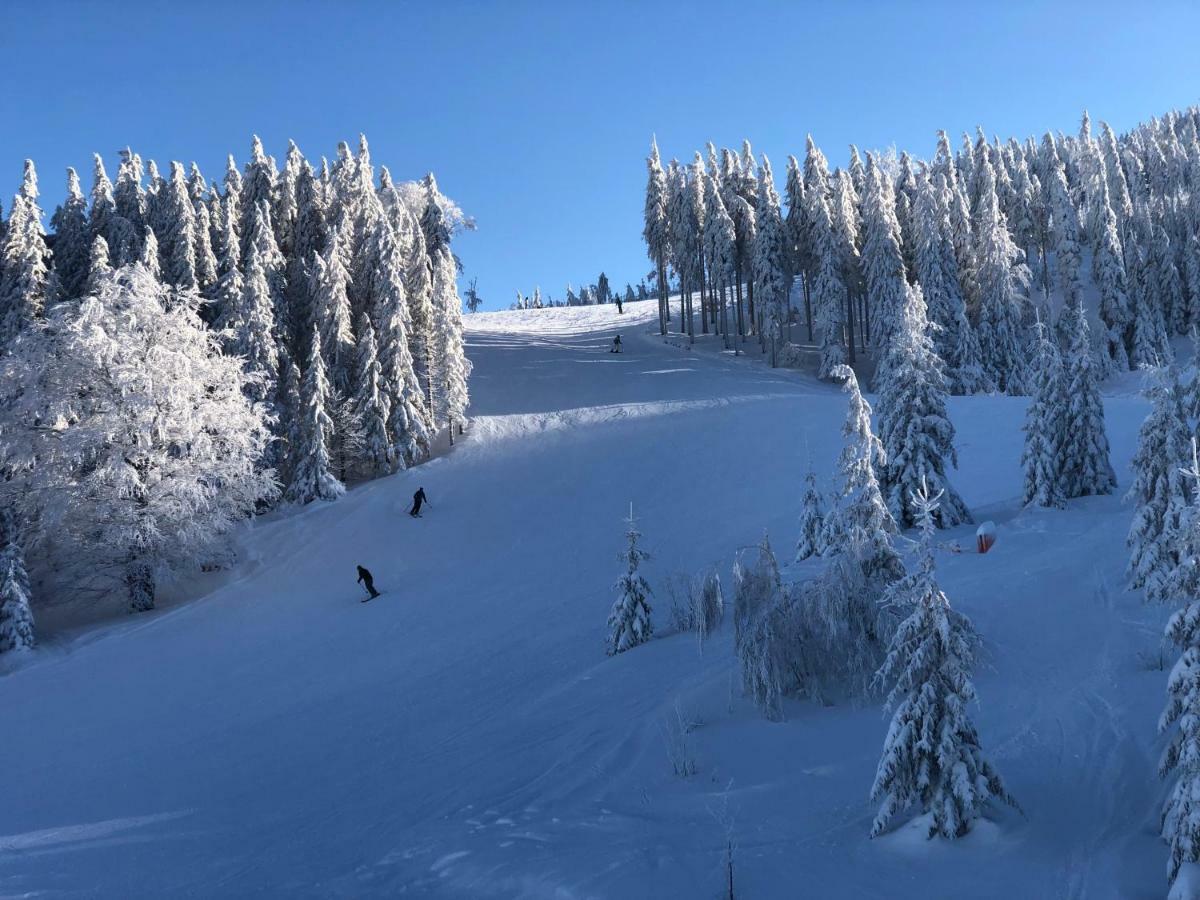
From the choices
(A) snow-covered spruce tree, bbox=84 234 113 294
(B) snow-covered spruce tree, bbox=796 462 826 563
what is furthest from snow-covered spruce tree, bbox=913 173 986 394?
(A) snow-covered spruce tree, bbox=84 234 113 294

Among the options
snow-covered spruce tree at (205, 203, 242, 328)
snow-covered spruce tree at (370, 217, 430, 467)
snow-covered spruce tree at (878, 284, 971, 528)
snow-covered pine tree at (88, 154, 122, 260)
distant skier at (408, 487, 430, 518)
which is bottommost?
distant skier at (408, 487, 430, 518)

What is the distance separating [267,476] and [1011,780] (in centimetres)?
2720

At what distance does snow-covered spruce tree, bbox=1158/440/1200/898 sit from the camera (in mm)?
6742

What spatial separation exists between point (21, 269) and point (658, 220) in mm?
45505

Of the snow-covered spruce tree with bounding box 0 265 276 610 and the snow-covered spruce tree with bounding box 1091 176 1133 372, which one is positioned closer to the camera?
the snow-covered spruce tree with bounding box 0 265 276 610

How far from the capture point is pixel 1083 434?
2278 centimetres

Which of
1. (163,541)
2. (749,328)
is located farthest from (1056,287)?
(163,541)

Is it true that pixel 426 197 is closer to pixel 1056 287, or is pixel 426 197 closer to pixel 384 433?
pixel 384 433

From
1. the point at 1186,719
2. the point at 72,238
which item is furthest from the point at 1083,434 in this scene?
the point at 72,238

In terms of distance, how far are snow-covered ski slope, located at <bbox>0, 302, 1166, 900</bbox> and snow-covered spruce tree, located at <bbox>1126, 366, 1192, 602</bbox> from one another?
2.53 ft

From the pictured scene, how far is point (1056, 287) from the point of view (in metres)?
70.5

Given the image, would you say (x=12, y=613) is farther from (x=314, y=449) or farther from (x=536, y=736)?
(x=536, y=736)

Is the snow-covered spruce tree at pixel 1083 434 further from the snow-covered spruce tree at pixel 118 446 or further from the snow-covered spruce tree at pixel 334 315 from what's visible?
the snow-covered spruce tree at pixel 334 315

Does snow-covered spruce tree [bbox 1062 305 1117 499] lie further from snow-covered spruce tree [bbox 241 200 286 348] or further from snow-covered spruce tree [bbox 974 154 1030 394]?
snow-covered spruce tree [bbox 241 200 286 348]
